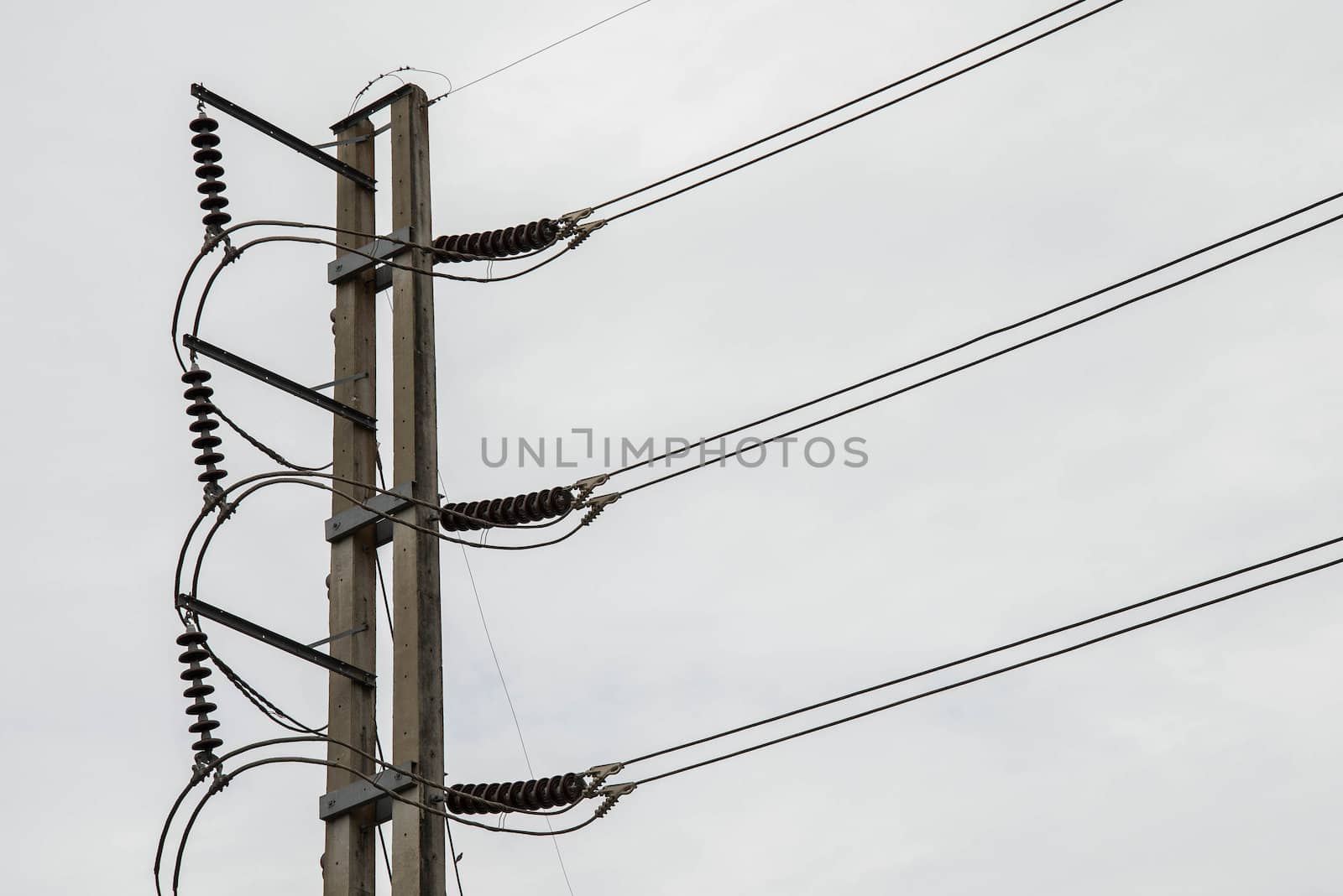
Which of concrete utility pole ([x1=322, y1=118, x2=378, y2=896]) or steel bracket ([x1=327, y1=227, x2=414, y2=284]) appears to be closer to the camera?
concrete utility pole ([x1=322, y1=118, x2=378, y2=896])

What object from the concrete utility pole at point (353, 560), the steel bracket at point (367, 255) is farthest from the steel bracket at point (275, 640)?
the steel bracket at point (367, 255)

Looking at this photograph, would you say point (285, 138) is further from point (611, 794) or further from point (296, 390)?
point (611, 794)

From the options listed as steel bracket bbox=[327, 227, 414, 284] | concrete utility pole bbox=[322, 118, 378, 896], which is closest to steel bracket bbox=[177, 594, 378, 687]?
concrete utility pole bbox=[322, 118, 378, 896]

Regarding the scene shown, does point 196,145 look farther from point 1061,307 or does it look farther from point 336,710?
point 1061,307

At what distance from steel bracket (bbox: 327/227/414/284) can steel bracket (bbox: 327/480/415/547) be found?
57.9 inches

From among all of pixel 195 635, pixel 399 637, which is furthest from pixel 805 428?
pixel 195 635

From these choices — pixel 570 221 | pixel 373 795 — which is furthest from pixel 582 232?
pixel 373 795

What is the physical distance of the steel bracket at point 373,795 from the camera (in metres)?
11.7

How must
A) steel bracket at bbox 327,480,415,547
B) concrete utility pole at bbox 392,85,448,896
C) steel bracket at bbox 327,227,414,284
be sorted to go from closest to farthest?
concrete utility pole at bbox 392,85,448,896, steel bracket at bbox 327,480,415,547, steel bracket at bbox 327,227,414,284

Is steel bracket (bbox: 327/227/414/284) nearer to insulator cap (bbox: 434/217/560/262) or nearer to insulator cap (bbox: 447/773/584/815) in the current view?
insulator cap (bbox: 434/217/560/262)

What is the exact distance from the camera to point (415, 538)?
12.2 meters

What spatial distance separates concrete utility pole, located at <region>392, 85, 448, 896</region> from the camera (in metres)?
11.7

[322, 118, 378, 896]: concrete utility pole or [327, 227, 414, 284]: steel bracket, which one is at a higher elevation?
[327, 227, 414, 284]: steel bracket

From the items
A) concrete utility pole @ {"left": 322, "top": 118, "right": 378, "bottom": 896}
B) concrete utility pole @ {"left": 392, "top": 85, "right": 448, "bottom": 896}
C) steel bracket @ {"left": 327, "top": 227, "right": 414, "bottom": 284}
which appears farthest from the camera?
steel bracket @ {"left": 327, "top": 227, "right": 414, "bottom": 284}
